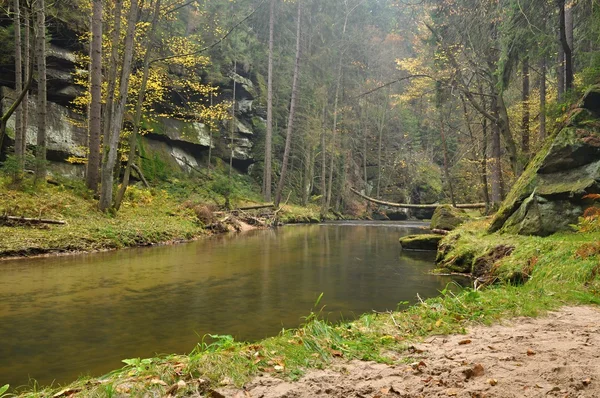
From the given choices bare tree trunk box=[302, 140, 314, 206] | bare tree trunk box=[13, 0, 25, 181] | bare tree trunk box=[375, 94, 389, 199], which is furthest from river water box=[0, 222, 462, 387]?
bare tree trunk box=[375, 94, 389, 199]

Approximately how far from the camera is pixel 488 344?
10.6ft

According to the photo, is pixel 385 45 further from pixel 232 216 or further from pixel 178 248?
pixel 178 248

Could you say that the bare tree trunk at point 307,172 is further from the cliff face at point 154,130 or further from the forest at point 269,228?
the forest at point 269,228

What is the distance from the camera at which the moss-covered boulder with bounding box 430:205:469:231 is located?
16.5 meters

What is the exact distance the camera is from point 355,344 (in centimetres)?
322

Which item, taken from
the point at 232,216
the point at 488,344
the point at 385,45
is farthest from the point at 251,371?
the point at 385,45

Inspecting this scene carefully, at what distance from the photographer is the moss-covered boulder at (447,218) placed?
16453mm

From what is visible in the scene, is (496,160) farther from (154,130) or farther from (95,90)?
(154,130)

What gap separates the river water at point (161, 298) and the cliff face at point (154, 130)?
395 inches

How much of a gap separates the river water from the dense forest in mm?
5296

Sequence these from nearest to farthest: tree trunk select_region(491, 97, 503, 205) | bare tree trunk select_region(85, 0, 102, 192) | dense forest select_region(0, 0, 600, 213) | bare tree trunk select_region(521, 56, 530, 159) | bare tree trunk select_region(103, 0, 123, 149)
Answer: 1. dense forest select_region(0, 0, 600, 213)
2. bare tree trunk select_region(85, 0, 102, 192)
3. bare tree trunk select_region(103, 0, 123, 149)
4. bare tree trunk select_region(521, 56, 530, 159)
5. tree trunk select_region(491, 97, 503, 205)

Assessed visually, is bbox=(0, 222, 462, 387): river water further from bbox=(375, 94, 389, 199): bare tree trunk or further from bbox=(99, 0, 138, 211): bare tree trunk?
bbox=(375, 94, 389, 199): bare tree trunk

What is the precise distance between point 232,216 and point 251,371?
56.6ft

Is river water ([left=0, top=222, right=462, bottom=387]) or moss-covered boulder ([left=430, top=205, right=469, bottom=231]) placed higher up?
moss-covered boulder ([left=430, top=205, right=469, bottom=231])
